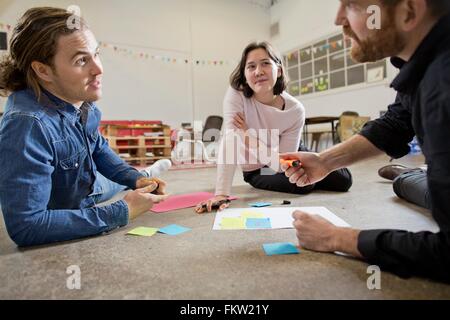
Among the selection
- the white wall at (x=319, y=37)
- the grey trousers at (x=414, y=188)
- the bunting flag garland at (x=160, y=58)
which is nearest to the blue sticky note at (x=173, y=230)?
the grey trousers at (x=414, y=188)

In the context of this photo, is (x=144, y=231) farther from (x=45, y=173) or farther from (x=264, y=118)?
(x=264, y=118)

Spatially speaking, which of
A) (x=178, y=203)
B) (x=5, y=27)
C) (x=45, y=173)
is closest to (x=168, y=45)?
(x=5, y=27)

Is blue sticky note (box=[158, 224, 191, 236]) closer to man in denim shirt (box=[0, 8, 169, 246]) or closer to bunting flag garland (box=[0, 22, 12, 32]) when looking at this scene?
man in denim shirt (box=[0, 8, 169, 246])

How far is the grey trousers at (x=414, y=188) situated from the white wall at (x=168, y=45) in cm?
450

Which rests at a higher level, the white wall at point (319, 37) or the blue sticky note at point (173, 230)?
the white wall at point (319, 37)

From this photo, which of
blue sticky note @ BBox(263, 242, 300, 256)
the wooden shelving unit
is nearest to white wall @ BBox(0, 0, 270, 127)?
the wooden shelving unit

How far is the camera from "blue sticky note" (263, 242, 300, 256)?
0.77 metres

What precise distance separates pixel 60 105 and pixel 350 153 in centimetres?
96

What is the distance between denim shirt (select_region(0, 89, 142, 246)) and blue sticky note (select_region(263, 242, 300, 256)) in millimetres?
478

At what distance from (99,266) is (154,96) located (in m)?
4.82

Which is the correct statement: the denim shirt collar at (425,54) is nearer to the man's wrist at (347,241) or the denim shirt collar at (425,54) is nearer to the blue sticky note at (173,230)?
the man's wrist at (347,241)

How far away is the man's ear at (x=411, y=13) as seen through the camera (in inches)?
23.1

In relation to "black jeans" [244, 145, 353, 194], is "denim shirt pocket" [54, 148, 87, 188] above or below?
above

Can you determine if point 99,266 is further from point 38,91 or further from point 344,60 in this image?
point 344,60
